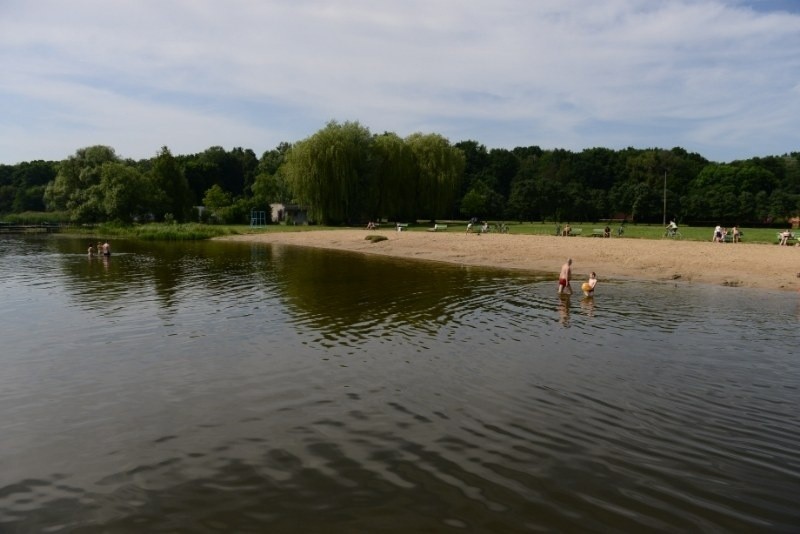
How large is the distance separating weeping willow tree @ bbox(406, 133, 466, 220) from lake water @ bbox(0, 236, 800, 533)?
62.8 metres

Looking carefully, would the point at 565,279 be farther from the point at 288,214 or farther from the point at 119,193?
the point at 119,193

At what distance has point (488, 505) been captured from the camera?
7289 millimetres

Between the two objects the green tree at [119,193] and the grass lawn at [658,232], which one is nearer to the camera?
the grass lawn at [658,232]

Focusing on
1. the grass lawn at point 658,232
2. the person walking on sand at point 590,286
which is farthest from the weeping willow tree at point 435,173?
the person walking on sand at point 590,286

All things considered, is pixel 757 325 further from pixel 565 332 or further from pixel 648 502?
pixel 648 502

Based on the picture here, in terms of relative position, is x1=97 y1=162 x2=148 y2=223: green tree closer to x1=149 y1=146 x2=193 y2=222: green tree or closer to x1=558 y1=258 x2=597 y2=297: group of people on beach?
x1=149 y1=146 x2=193 y2=222: green tree

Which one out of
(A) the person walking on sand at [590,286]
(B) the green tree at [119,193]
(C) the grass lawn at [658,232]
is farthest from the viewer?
(B) the green tree at [119,193]

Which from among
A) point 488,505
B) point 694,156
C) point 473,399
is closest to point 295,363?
point 473,399

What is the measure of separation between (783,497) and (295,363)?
407 inches

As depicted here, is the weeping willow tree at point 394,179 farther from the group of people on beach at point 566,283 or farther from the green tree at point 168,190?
the group of people on beach at point 566,283

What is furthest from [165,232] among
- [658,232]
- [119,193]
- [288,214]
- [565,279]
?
Result: [565,279]

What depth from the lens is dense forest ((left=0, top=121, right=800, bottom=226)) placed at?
263 ft

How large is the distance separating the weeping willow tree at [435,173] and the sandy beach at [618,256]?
25.0 m

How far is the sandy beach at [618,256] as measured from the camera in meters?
30.5
